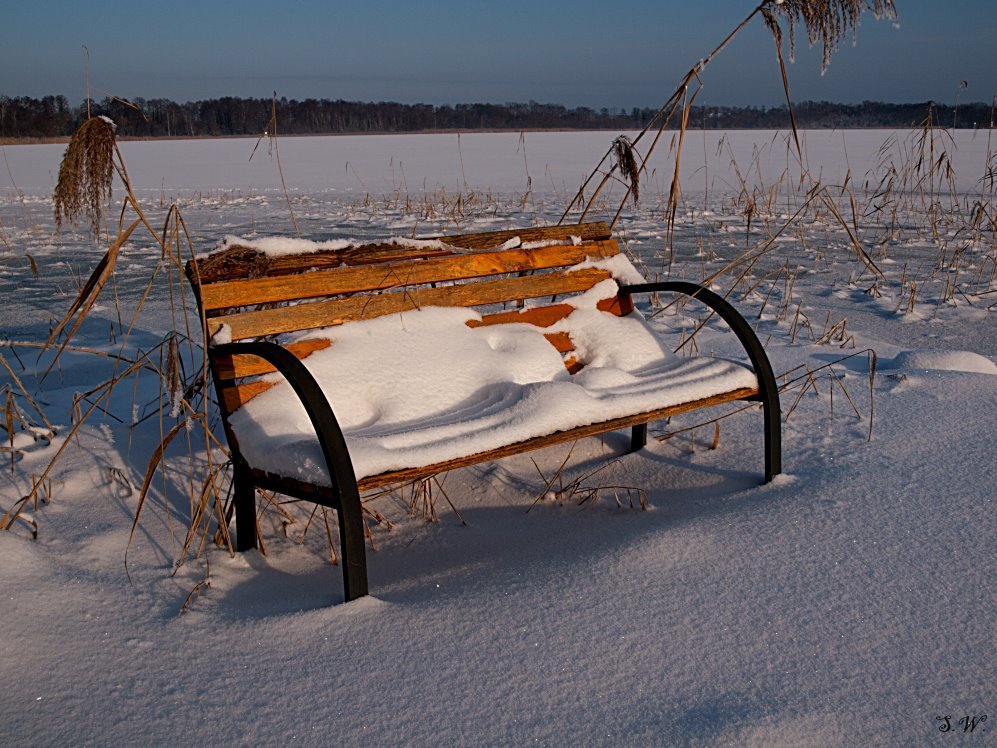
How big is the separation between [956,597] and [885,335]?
3.47 meters

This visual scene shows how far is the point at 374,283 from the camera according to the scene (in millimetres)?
2924

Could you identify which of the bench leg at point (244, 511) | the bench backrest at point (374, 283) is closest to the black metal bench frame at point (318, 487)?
the bench leg at point (244, 511)

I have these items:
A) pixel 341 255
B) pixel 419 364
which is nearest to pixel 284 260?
pixel 341 255

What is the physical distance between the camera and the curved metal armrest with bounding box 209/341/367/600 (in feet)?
6.69

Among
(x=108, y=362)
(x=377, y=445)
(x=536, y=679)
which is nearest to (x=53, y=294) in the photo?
(x=108, y=362)

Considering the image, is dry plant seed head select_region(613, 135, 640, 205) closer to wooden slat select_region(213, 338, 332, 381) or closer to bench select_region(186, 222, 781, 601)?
bench select_region(186, 222, 781, 601)

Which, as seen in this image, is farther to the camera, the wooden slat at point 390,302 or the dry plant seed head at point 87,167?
the wooden slat at point 390,302

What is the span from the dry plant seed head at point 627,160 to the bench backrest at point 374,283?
22 centimetres

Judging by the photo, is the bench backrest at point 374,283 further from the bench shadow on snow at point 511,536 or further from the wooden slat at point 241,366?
the bench shadow on snow at point 511,536

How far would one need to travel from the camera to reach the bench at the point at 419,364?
221cm

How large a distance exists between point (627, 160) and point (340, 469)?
6.54ft

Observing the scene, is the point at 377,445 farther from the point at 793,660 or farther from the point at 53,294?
the point at 53,294

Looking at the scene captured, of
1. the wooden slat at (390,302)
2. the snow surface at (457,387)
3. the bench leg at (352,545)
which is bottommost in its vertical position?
the bench leg at (352,545)

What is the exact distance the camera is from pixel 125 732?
168 centimetres
